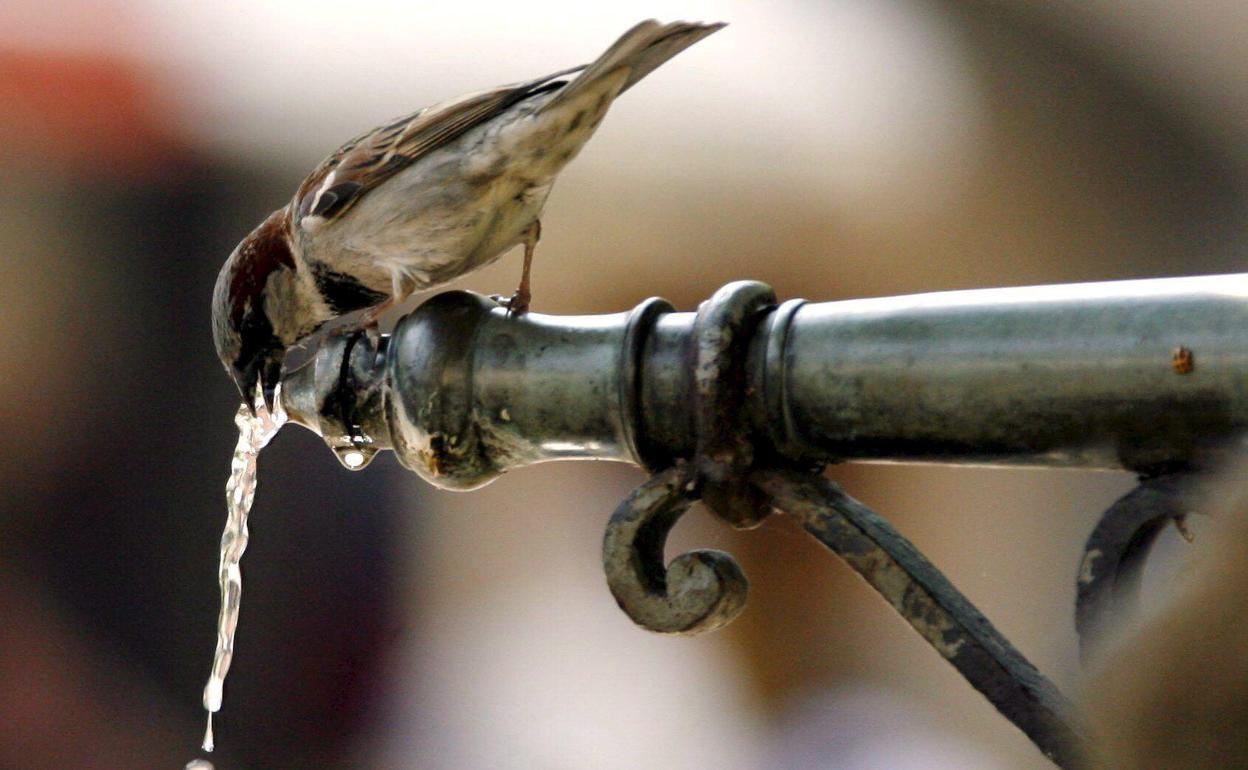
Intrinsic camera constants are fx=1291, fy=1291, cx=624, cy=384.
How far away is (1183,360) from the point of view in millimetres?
562

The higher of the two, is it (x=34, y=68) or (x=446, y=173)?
(x=34, y=68)

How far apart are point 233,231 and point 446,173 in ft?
6.38

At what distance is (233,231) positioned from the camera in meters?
3.22

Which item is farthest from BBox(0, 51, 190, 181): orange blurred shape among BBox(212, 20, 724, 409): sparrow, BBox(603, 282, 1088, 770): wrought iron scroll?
BBox(603, 282, 1088, 770): wrought iron scroll

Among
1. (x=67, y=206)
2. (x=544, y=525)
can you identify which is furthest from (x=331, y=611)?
(x=67, y=206)

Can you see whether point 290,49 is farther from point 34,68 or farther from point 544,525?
point 544,525

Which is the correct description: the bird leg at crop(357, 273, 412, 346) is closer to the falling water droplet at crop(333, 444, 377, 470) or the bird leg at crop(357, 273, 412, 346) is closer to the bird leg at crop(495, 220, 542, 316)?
the bird leg at crop(495, 220, 542, 316)

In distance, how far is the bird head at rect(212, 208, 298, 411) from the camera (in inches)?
58.5

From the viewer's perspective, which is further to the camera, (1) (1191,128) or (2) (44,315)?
(2) (44,315)

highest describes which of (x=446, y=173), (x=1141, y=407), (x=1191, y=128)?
(x=1191, y=128)

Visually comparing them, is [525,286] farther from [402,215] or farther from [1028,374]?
[1028,374]

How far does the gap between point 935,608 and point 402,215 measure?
0.96 m

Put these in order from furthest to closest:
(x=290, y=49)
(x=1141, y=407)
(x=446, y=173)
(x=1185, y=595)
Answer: (x=290, y=49), (x=446, y=173), (x=1141, y=407), (x=1185, y=595)

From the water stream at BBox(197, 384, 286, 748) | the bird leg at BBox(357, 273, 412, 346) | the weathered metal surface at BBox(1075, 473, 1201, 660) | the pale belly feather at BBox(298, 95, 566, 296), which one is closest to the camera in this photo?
the weathered metal surface at BBox(1075, 473, 1201, 660)
